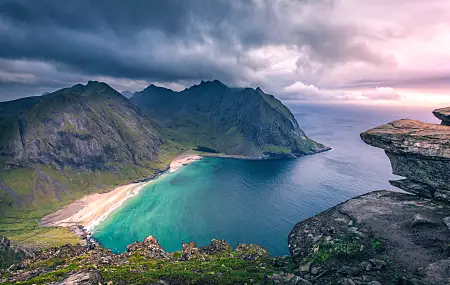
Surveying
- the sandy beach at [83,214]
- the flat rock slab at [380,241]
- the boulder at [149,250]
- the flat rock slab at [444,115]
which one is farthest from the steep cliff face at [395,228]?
the sandy beach at [83,214]

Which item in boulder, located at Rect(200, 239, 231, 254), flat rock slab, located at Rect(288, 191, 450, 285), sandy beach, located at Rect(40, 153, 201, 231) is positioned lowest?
sandy beach, located at Rect(40, 153, 201, 231)

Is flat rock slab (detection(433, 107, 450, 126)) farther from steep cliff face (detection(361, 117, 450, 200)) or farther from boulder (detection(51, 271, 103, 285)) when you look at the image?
boulder (detection(51, 271, 103, 285))

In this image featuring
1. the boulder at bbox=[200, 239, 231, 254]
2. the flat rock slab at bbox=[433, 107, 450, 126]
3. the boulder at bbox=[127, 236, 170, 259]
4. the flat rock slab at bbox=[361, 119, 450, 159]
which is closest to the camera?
the flat rock slab at bbox=[361, 119, 450, 159]

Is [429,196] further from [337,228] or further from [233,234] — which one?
[233,234]

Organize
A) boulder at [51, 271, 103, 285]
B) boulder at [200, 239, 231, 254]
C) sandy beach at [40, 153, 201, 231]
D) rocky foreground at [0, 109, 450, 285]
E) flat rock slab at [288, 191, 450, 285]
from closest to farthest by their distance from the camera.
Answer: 1. flat rock slab at [288, 191, 450, 285]
2. rocky foreground at [0, 109, 450, 285]
3. boulder at [51, 271, 103, 285]
4. boulder at [200, 239, 231, 254]
5. sandy beach at [40, 153, 201, 231]

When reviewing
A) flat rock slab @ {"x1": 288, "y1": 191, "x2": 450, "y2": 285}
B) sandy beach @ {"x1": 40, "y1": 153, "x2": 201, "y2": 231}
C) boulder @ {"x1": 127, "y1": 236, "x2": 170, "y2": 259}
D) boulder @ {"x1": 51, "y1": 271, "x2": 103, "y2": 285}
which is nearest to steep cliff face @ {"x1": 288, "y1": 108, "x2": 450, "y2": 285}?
flat rock slab @ {"x1": 288, "y1": 191, "x2": 450, "y2": 285}

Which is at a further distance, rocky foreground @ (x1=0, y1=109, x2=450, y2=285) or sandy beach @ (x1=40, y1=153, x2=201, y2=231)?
sandy beach @ (x1=40, y1=153, x2=201, y2=231)

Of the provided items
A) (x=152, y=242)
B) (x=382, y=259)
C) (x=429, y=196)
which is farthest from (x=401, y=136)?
(x=152, y=242)
